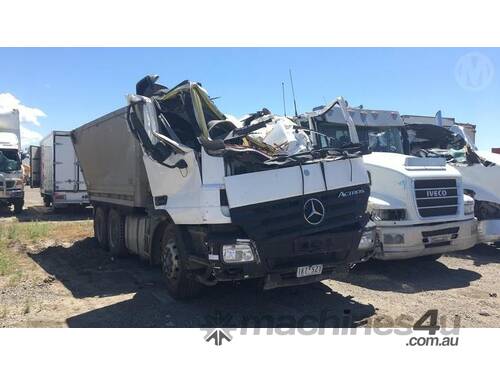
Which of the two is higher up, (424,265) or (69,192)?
(69,192)

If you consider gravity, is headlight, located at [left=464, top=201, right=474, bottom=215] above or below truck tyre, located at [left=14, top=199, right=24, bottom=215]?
above

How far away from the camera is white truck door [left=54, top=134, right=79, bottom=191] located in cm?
1945

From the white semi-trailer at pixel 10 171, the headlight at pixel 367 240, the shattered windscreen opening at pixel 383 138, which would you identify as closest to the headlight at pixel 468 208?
the shattered windscreen opening at pixel 383 138

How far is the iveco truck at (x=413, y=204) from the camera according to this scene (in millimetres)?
7562

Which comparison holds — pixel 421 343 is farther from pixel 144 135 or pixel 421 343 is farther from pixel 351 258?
pixel 144 135

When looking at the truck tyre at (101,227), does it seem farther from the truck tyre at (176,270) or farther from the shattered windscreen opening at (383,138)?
the shattered windscreen opening at (383,138)

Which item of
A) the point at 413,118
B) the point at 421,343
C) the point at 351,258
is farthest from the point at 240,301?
Answer: the point at 413,118

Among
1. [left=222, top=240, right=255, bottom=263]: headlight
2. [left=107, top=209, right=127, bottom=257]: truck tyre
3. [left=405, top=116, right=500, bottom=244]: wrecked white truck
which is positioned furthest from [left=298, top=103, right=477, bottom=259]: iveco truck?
[left=107, top=209, right=127, bottom=257]: truck tyre

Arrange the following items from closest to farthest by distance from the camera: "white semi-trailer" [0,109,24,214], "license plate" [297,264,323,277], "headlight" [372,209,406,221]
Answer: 1. "license plate" [297,264,323,277]
2. "headlight" [372,209,406,221]
3. "white semi-trailer" [0,109,24,214]

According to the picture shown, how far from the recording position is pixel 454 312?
6.04 m

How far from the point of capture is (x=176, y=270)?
6.39 meters

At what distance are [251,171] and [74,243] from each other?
8.31 m

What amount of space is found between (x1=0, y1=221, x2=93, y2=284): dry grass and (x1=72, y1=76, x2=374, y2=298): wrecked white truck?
354 centimetres

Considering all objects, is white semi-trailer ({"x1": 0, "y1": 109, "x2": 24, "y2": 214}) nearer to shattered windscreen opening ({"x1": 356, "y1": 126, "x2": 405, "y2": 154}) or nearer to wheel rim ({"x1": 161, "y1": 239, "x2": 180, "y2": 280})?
wheel rim ({"x1": 161, "y1": 239, "x2": 180, "y2": 280})
